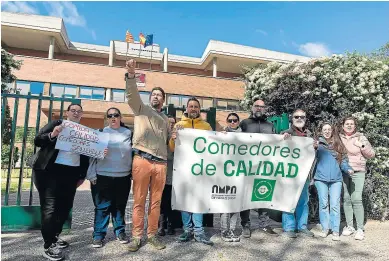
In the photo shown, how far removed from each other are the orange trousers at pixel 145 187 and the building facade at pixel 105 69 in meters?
20.6

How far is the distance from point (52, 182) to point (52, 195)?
158 millimetres

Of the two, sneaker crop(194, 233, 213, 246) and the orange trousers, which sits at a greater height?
the orange trousers

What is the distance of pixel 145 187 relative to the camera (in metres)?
4.24

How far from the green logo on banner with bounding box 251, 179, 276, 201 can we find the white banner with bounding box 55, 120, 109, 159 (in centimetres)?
238

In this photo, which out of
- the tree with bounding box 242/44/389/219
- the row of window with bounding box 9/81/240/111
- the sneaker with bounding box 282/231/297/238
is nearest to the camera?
the sneaker with bounding box 282/231/297/238

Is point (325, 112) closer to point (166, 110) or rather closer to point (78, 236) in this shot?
point (166, 110)

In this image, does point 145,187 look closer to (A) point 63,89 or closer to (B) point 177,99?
(A) point 63,89

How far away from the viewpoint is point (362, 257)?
4.35m

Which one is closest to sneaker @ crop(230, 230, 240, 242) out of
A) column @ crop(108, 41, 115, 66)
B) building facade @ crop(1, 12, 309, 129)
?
building facade @ crop(1, 12, 309, 129)

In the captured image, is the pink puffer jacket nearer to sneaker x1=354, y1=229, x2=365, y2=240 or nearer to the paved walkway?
sneaker x1=354, y1=229, x2=365, y2=240

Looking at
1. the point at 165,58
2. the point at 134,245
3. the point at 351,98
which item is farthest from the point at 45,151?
the point at 165,58

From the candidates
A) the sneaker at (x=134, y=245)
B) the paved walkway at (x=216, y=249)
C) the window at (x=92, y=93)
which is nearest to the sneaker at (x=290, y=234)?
the paved walkway at (x=216, y=249)

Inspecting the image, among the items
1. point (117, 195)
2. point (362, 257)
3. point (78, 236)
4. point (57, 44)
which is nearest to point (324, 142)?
point (362, 257)

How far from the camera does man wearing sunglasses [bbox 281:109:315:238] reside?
5164 millimetres
